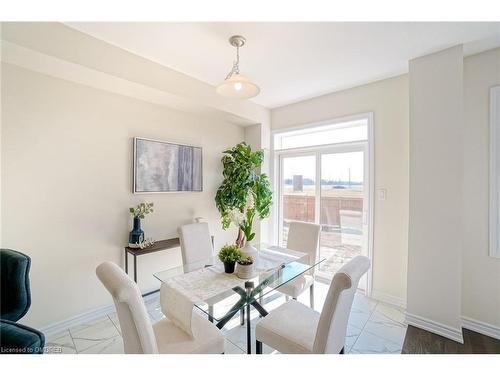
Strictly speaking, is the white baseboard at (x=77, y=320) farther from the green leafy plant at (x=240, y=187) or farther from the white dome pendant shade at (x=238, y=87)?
the white dome pendant shade at (x=238, y=87)

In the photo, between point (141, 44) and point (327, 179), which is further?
point (327, 179)

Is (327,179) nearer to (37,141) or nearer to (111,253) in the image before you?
(111,253)

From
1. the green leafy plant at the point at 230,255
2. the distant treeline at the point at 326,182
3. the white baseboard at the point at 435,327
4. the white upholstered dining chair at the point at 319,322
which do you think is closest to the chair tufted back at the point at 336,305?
the white upholstered dining chair at the point at 319,322

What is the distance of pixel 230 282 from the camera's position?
65.9 inches

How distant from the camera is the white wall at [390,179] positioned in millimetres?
2594

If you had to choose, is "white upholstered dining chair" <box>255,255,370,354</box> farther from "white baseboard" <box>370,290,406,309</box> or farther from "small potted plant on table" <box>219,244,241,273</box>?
"white baseboard" <box>370,290,406,309</box>

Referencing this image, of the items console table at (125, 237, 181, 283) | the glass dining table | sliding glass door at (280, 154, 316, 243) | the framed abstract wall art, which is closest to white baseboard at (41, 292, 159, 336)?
console table at (125, 237, 181, 283)

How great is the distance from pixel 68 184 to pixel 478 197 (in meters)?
3.95
